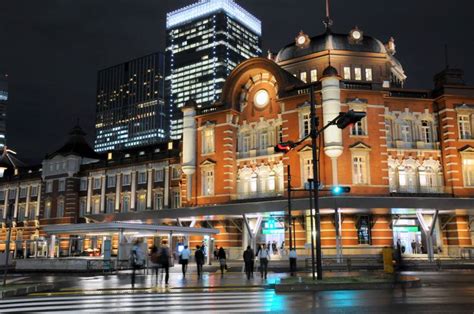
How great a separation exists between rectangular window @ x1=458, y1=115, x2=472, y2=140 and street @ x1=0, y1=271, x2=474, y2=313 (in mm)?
23582

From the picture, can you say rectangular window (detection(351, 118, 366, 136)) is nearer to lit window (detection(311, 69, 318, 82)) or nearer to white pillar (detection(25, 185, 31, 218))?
lit window (detection(311, 69, 318, 82))

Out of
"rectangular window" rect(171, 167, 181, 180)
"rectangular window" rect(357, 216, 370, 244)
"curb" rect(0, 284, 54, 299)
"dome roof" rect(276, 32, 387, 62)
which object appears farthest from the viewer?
"rectangular window" rect(171, 167, 181, 180)

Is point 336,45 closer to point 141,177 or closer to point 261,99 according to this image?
point 261,99

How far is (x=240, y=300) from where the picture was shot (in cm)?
1505

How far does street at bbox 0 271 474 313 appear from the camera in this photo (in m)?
12.9

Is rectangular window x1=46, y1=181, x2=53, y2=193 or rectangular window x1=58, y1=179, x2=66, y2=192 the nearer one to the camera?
rectangular window x1=58, y1=179, x2=66, y2=192

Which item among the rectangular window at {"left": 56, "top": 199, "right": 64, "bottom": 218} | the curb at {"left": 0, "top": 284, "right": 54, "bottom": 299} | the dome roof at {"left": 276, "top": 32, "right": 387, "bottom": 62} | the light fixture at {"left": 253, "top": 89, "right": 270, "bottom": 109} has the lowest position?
the curb at {"left": 0, "top": 284, "right": 54, "bottom": 299}

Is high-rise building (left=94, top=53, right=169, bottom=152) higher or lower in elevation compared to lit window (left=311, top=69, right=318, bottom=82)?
higher

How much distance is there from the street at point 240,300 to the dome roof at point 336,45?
108 feet

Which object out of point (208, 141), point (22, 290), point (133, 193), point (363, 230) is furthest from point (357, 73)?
point (22, 290)

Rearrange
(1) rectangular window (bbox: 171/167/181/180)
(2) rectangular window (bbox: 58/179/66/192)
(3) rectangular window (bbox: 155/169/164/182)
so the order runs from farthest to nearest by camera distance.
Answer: (2) rectangular window (bbox: 58/179/66/192) → (3) rectangular window (bbox: 155/169/164/182) → (1) rectangular window (bbox: 171/167/181/180)

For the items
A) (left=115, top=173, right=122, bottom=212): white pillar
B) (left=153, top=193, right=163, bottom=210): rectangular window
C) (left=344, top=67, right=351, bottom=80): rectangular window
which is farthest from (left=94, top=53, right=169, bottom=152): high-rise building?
(left=344, top=67, right=351, bottom=80): rectangular window

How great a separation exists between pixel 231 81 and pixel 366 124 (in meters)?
13.0

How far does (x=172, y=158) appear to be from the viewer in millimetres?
56062
